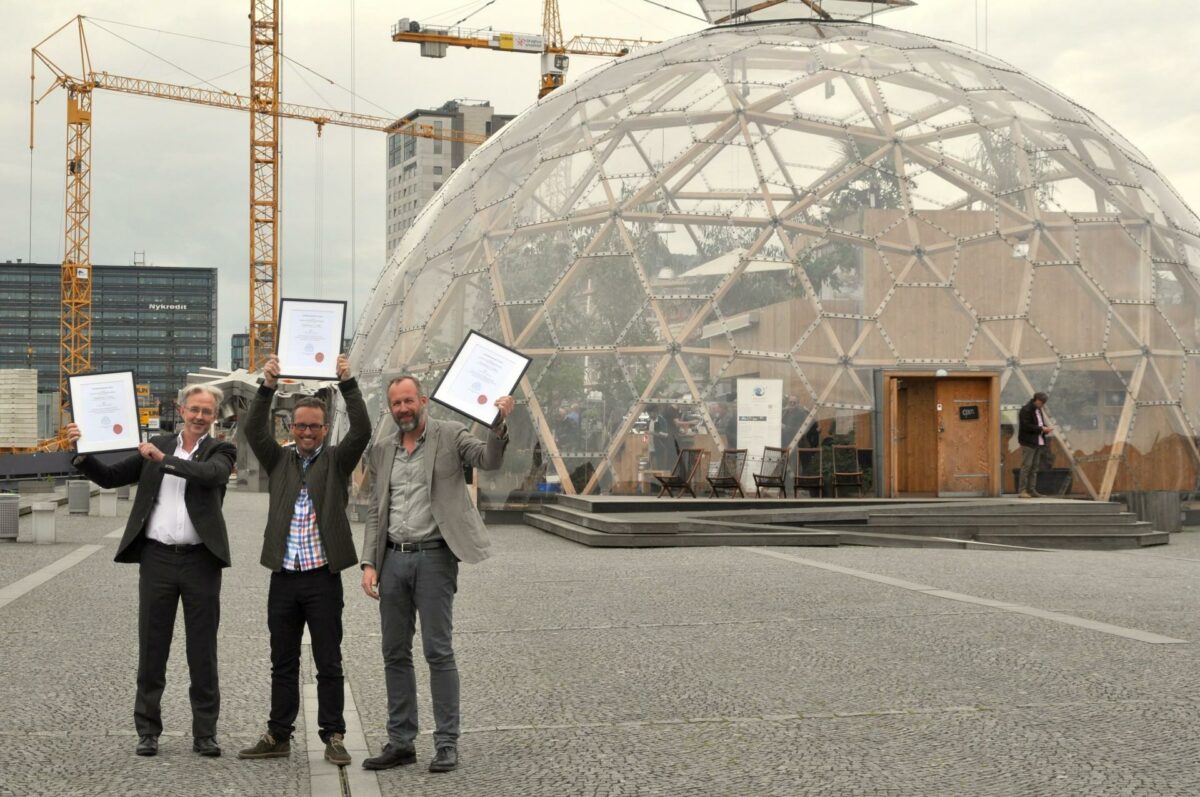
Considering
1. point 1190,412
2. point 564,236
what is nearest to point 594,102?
point 564,236

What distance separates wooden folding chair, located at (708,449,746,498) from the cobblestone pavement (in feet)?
24.5

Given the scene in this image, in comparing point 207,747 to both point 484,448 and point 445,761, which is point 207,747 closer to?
point 445,761

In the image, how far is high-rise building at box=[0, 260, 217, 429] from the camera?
165125 mm

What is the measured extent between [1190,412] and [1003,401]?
3206 mm

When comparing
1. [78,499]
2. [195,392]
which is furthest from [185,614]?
[78,499]

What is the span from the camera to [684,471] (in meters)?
20.4

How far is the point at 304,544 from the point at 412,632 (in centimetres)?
63

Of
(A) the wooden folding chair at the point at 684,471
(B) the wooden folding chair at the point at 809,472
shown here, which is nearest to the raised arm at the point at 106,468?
(A) the wooden folding chair at the point at 684,471

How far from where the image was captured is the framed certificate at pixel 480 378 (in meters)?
6.27

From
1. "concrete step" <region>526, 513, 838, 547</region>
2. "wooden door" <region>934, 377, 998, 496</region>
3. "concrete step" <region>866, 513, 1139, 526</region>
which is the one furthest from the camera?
"wooden door" <region>934, 377, 998, 496</region>

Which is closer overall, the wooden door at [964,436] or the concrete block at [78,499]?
the wooden door at [964,436]

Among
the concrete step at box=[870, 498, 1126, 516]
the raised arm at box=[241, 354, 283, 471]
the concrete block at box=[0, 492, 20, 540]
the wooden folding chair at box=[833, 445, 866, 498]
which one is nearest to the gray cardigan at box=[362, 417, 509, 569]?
the raised arm at box=[241, 354, 283, 471]

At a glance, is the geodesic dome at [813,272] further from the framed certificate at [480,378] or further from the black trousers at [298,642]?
the black trousers at [298,642]

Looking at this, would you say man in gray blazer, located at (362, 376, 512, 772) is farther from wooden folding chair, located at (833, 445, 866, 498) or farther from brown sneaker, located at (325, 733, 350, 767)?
wooden folding chair, located at (833, 445, 866, 498)
